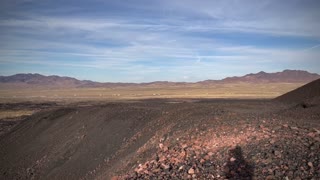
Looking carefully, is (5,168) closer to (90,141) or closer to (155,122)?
(90,141)

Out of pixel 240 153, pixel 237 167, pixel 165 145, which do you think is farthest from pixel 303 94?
pixel 237 167

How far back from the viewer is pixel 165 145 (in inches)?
395

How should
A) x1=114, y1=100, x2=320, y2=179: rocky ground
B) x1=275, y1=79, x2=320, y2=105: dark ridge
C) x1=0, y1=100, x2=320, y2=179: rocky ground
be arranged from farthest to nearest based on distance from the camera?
x1=275, y1=79, x2=320, y2=105: dark ridge, x1=0, y1=100, x2=320, y2=179: rocky ground, x1=114, y1=100, x2=320, y2=179: rocky ground

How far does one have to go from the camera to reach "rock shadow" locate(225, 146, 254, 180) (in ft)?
23.3

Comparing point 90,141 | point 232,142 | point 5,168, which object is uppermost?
point 232,142

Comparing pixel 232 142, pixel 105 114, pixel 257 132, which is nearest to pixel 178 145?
pixel 232 142

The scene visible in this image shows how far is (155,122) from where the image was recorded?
1365cm

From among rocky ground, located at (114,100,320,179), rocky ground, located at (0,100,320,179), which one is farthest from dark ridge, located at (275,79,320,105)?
rocky ground, located at (114,100,320,179)

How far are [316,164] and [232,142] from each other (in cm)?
235

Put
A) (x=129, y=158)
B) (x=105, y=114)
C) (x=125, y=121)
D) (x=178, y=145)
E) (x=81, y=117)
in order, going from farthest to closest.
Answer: (x=81, y=117), (x=105, y=114), (x=125, y=121), (x=129, y=158), (x=178, y=145)

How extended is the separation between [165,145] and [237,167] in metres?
3.02

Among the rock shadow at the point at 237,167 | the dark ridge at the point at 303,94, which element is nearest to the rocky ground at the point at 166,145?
the rock shadow at the point at 237,167

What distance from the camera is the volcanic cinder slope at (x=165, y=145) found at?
24.7 feet

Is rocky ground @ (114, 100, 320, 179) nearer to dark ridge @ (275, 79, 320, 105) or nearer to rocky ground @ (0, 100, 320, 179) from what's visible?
rocky ground @ (0, 100, 320, 179)
